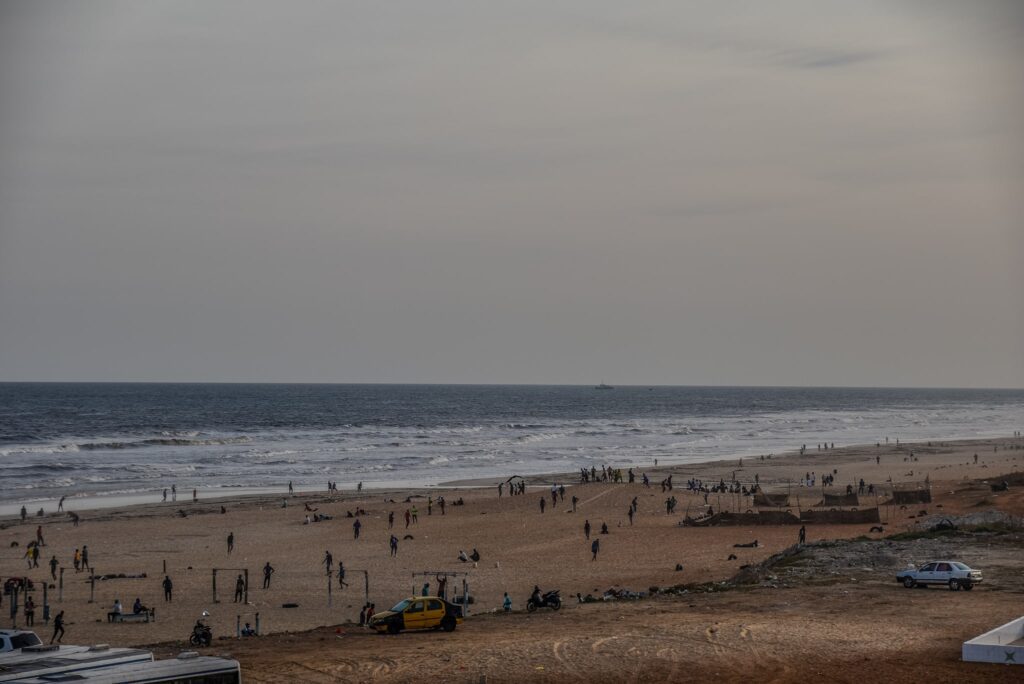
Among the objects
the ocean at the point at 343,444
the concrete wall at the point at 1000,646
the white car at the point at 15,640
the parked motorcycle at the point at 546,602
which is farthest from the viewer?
the ocean at the point at 343,444

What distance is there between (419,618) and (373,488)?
52.9m

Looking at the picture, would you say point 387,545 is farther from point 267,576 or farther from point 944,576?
point 944,576

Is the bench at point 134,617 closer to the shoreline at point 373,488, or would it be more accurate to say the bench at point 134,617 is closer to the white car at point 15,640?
the white car at point 15,640

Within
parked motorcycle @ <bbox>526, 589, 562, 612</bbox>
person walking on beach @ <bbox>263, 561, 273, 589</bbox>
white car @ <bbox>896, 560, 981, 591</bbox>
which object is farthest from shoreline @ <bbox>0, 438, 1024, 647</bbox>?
white car @ <bbox>896, 560, 981, 591</bbox>

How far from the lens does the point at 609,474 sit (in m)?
84.6

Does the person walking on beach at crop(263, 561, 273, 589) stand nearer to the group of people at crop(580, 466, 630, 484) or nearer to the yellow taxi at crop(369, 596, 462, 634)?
the yellow taxi at crop(369, 596, 462, 634)

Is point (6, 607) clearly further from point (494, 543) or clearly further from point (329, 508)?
point (329, 508)

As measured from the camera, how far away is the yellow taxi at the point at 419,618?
30.0m

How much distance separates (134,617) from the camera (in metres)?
35.5

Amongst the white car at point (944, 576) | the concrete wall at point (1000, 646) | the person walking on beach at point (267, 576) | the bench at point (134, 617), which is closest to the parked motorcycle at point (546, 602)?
the white car at point (944, 576)

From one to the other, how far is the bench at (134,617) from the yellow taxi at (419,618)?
29.9ft

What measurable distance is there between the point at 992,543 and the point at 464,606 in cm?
1994

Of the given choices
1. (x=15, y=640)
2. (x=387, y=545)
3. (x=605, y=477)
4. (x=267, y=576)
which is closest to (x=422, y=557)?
(x=387, y=545)

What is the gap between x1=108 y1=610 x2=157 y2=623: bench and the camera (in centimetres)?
3525
